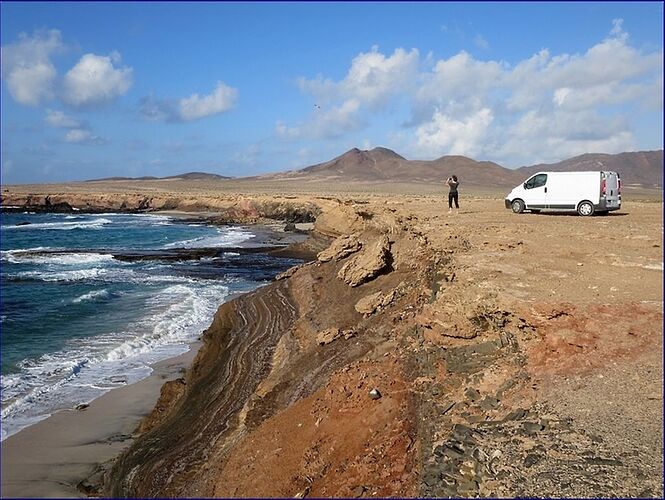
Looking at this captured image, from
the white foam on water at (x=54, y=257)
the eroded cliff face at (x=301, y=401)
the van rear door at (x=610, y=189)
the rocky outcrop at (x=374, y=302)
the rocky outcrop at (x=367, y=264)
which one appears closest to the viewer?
the eroded cliff face at (x=301, y=401)

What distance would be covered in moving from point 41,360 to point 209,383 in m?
6.16

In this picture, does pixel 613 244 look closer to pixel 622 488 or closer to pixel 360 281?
pixel 360 281

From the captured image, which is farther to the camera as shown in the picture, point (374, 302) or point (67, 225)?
point (67, 225)

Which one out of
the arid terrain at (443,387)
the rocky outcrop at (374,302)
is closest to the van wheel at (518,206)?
the arid terrain at (443,387)

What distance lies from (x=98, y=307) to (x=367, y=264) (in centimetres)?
1225

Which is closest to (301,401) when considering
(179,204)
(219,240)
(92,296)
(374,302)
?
(374,302)

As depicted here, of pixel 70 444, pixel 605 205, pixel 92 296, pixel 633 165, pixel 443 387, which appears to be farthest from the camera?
pixel 633 165

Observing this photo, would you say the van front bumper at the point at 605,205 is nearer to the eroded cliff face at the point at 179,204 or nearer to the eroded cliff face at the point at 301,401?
the eroded cliff face at the point at 301,401

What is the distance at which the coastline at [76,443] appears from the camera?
974 centimetres

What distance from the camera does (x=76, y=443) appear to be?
11.2 metres

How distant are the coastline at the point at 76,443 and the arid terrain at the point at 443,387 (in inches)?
15.8

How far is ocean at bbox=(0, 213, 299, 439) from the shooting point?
14.0 metres

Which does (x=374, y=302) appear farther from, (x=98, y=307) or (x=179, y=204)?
(x=179, y=204)

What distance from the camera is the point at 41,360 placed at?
15562 mm
